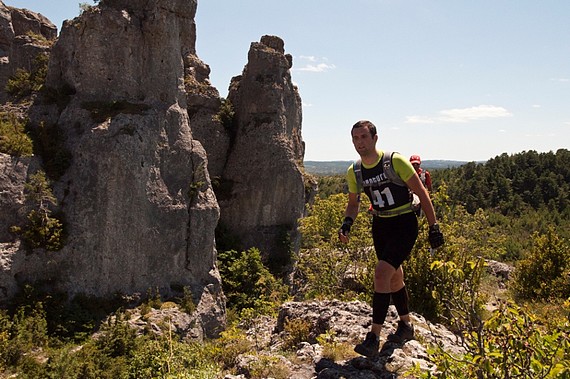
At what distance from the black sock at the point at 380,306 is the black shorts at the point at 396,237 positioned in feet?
1.58

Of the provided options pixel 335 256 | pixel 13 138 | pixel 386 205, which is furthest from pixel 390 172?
pixel 13 138

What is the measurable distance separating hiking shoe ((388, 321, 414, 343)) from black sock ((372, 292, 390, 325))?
0.71 metres

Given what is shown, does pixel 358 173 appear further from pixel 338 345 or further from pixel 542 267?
pixel 542 267

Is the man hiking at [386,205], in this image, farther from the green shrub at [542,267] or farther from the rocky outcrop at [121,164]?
the green shrub at [542,267]

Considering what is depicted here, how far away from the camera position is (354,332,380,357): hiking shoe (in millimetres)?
5480

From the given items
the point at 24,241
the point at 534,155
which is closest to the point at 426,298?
the point at 24,241

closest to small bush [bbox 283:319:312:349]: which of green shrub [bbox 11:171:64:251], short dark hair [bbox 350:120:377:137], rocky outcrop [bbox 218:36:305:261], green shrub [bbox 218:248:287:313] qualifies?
short dark hair [bbox 350:120:377:137]

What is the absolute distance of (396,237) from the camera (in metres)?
5.57

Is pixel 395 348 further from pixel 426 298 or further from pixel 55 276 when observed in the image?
pixel 55 276

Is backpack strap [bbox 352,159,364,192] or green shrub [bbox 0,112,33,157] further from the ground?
green shrub [bbox 0,112,33,157]

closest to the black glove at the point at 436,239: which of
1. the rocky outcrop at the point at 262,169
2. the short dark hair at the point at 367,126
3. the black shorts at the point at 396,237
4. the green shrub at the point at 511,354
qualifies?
the black shorts at the point at 396,237

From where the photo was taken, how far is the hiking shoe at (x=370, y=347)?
216 inches

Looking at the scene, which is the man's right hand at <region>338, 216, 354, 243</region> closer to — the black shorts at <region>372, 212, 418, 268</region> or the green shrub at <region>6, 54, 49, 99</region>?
the black shorts at <region>372, 212, 418, 268</region>

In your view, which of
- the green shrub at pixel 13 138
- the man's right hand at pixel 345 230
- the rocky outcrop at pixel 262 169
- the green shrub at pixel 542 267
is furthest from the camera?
the rocky outcrop at pixel 262 169
